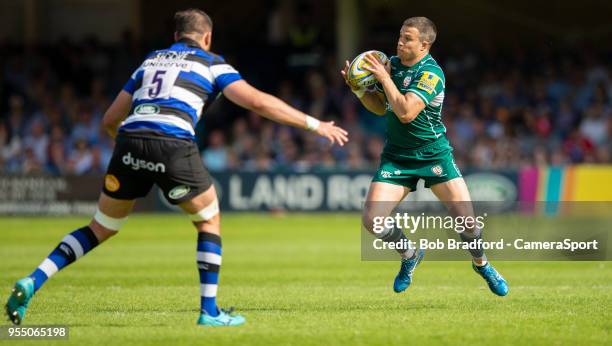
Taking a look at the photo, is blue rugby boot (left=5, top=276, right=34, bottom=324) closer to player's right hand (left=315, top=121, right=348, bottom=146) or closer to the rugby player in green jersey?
player's right hand (left=315, top=121, right=348, bottom=146)

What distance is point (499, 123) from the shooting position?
2530 cm

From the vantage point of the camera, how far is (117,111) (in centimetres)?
828

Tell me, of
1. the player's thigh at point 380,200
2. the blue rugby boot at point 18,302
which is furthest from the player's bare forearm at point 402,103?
the blue rugby boot at point 18,302

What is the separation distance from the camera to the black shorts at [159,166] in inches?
304

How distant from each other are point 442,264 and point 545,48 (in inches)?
600

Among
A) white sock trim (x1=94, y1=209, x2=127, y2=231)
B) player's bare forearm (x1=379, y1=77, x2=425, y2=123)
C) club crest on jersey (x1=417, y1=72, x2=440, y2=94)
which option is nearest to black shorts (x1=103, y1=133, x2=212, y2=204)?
white sock trim (x1=94, y1=209, x2=127, y2=231)

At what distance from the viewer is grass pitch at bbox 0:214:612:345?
→ 7.61 m

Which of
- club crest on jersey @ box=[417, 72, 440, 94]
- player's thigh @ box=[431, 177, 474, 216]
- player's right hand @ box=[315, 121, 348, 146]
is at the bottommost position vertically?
player's thigh @ box=[431, 177, 474, 216]

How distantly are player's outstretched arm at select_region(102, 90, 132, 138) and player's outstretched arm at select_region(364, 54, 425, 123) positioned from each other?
2.34 m

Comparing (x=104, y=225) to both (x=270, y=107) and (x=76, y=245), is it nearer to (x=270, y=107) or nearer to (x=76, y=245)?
(x=76, y=245)

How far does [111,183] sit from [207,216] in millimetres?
790

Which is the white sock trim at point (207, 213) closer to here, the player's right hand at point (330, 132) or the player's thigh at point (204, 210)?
the player's thigh at point (204, 210)

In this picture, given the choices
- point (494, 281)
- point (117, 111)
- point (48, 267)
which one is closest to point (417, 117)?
point (494, 281)

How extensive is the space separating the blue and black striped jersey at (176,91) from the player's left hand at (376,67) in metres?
1.77
